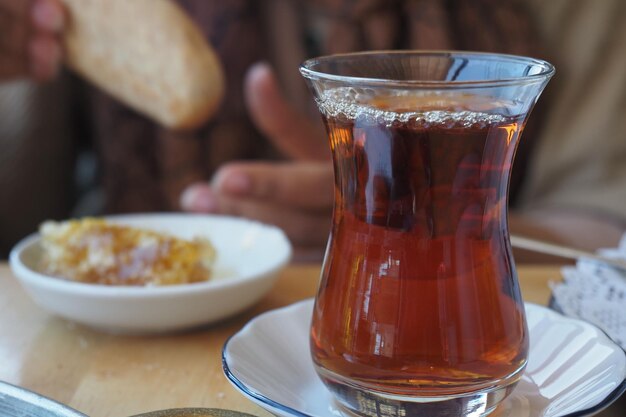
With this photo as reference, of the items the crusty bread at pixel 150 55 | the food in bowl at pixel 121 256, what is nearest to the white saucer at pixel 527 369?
the food in bowl at pixel 121 256

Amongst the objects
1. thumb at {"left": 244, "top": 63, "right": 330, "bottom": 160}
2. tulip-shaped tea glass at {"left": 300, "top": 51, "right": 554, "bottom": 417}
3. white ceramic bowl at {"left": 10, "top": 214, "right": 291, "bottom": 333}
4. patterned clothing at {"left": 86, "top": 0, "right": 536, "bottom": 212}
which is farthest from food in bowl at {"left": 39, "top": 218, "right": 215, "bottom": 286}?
patterned clothing at {"left": 86, "top": 0, "right": 536, "bottom": 212}

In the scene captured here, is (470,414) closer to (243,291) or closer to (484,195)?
(484,195)

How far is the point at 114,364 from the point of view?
0.47 metres

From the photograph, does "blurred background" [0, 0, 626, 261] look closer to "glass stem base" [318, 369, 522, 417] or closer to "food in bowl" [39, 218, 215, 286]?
"food in bowl" [39, 218, 215, 286]

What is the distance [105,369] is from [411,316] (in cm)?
22

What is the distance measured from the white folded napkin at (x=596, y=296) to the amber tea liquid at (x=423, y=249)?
0.14 meters

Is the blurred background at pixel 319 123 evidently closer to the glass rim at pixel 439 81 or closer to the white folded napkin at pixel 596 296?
the white folded napkin at pixel 596 296

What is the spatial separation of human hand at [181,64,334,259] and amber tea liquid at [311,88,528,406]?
1.47 feet

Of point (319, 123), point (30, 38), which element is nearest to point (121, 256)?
point (30, 38)

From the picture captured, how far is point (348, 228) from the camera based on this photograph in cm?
37

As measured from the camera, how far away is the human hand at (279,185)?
2.73 feet

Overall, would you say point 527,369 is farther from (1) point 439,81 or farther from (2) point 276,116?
(2) point 276,116

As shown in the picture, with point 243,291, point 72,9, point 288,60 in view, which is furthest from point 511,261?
point 288,60

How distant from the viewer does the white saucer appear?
353 mm
